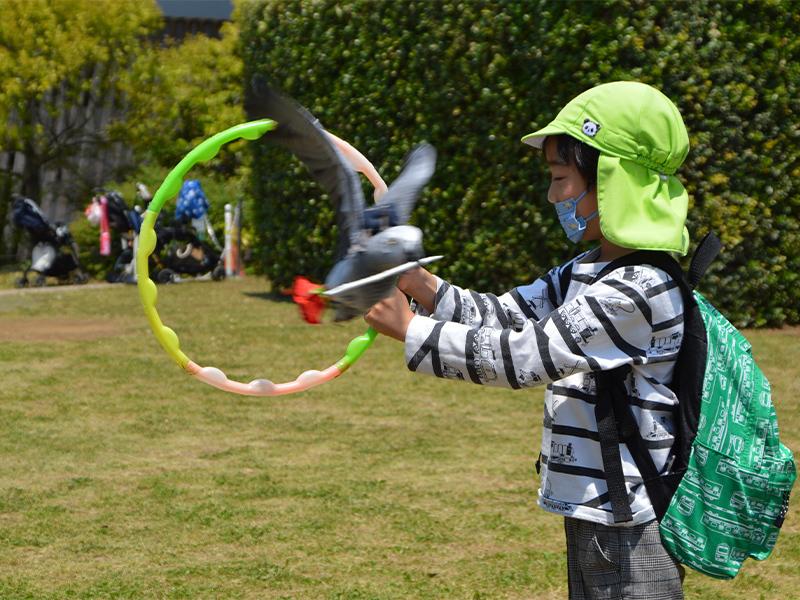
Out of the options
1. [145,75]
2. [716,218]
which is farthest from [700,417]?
[145,75]

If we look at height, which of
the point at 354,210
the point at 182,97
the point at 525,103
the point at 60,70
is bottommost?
the point at 354,210

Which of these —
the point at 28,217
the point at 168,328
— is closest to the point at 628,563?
the point at 168,328

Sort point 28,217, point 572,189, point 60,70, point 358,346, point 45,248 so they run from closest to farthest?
point 572,189 < point 358,346 < point 28,217 < point 45,248 < point 60,70

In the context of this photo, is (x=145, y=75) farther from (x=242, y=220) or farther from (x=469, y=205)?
(x=469, y=205)

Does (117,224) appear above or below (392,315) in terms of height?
below

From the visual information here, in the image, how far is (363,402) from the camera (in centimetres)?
659

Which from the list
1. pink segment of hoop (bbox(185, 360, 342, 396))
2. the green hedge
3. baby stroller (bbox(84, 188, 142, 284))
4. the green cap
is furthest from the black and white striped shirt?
baby stroller (bbox(84, 188, 142, 284))

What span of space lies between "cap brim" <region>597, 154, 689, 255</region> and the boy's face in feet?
0.41

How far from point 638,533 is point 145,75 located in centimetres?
1421

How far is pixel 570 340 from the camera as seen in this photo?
2.02 metres

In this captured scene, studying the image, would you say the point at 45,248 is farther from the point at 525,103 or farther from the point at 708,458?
the point at 708,458

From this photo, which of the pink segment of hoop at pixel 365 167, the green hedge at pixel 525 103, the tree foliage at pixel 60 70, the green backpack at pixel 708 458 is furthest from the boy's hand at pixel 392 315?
the tree foliage at pixel 60 70

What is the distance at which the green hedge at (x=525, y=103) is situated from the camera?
8.09 meters

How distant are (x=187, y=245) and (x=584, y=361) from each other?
38.5 ft
